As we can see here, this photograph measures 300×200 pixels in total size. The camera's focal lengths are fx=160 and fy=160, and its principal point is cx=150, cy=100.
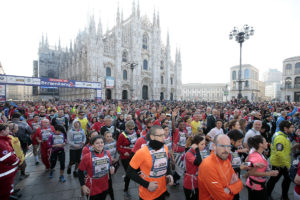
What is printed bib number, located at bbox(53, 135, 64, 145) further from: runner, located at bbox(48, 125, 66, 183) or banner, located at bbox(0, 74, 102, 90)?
banner, located at bbox(0, 74, 102, 90)

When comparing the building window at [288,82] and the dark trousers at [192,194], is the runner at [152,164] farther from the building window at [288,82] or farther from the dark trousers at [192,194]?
the building window at [288,82]

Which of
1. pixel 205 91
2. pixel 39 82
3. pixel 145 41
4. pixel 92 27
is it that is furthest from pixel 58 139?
pixel 205 91

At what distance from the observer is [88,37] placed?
29.9 m

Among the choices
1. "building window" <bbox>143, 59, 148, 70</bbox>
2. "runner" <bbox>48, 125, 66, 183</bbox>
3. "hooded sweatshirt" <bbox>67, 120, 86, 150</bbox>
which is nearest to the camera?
"runner" <bbox>48, 125, 66, 183</bbox>

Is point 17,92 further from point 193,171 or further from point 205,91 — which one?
point 193,171

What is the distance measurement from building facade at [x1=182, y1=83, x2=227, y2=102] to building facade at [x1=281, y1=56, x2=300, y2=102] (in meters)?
38.0

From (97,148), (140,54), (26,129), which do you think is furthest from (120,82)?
(97,148)

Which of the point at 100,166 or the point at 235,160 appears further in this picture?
the point at 235,160

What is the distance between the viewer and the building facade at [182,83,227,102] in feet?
272

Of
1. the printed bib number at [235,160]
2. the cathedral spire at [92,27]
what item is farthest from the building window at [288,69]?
the printed bib number at [235,160]

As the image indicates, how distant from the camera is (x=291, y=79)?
4200 cm

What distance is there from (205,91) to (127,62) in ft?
204

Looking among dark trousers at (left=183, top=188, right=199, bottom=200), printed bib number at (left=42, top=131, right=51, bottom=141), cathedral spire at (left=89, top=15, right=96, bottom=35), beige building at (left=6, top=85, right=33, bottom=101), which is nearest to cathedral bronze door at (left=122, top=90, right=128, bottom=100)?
cathedral spire at (left=89, top=15, right=96, bottom=35)

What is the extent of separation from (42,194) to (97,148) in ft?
7.43
